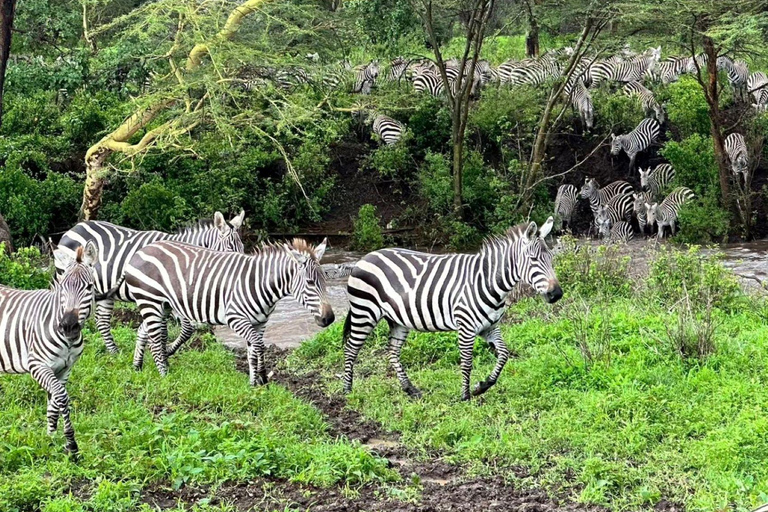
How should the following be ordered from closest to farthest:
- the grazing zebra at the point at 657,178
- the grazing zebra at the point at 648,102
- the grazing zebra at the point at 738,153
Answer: the grazing zebra at the point at 738,153
the grazing zebra at the point at 657,178
the grazing zebra at the point at 648,102

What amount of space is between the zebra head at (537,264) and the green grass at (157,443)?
2326 millimetres

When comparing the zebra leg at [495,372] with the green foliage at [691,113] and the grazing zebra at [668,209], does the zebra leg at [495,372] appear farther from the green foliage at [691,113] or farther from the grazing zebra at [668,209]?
the green foliage at [691,113]

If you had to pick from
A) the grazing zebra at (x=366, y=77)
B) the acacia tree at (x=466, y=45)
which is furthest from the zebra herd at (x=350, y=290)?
the grazing zebra at (x=366, y=77)

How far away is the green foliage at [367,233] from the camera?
18.2 m

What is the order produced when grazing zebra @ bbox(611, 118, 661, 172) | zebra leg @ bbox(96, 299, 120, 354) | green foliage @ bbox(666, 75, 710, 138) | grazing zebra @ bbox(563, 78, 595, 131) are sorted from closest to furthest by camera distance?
1. zebra leg @ bbox(96, 299, 120, 354)
2. green foliage @ bbox(666, 75, 710, 138)
3. grazing zebra @ bbox(611, 118, 661, 172)
4. grazing zebra @ bbox(563, 78, 595, 131)

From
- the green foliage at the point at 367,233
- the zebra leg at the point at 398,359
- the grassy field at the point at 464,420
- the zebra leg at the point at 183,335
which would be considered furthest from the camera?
the green foliage at the point at 367,233

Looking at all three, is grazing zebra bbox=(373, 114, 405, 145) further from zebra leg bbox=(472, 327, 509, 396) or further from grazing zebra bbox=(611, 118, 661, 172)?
zebra leg bbox=(472, 327, 509, 396)

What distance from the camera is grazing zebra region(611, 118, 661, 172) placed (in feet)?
67.4

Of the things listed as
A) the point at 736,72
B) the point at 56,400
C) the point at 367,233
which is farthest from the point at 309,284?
the point at 736,72

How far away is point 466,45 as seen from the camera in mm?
17406

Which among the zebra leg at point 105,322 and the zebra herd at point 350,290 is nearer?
the zebra herd at point 350,290

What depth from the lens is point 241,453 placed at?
6.80 m

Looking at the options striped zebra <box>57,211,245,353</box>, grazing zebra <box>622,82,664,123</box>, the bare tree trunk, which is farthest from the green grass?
grazing zebra <box>622,82,664,123</box>

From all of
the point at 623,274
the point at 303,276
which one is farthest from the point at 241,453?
the point at 623,274
